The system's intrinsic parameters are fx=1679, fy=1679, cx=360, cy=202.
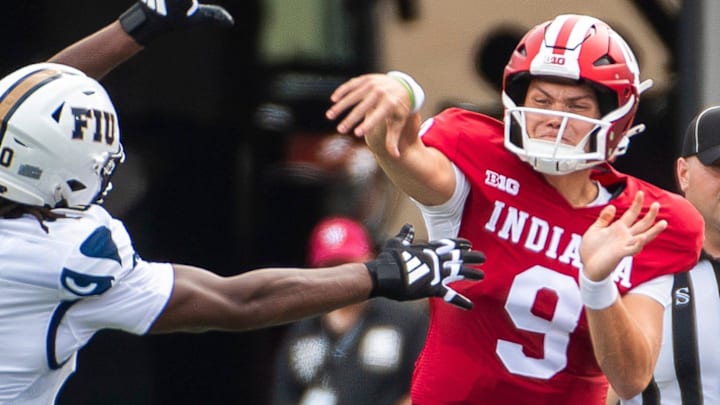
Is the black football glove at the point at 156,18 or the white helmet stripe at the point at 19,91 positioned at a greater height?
the white helmet stripe at the point at 19,91

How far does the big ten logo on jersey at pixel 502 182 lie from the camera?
4723 millimetres

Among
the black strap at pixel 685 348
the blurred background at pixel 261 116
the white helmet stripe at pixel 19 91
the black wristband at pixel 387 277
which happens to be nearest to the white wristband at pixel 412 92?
the black wristband at pixel 387 277

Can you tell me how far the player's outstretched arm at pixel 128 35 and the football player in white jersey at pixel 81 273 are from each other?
2.20 ft

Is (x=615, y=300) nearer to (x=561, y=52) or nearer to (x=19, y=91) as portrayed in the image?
(x=561, y=52)

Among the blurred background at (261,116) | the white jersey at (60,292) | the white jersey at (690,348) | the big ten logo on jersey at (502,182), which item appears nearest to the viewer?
the white jersey at (60,292)

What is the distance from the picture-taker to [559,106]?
15.3 feet

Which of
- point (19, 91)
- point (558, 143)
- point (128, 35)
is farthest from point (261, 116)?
point (19, 91)

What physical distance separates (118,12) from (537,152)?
3.23 m

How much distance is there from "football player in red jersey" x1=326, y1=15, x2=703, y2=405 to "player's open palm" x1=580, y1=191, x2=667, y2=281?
122 mm

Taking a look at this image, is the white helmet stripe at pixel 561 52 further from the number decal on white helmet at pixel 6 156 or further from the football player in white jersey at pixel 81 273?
the number decal on white helmet at pixel 6 156

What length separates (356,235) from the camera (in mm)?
6676

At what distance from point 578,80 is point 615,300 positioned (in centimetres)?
65

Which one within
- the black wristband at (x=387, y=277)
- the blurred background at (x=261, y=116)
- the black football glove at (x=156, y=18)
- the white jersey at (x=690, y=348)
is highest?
the black football glove at (x=156, y=18)

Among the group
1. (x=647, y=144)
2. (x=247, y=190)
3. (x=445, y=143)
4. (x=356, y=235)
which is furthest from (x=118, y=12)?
(x=445, y=143)
